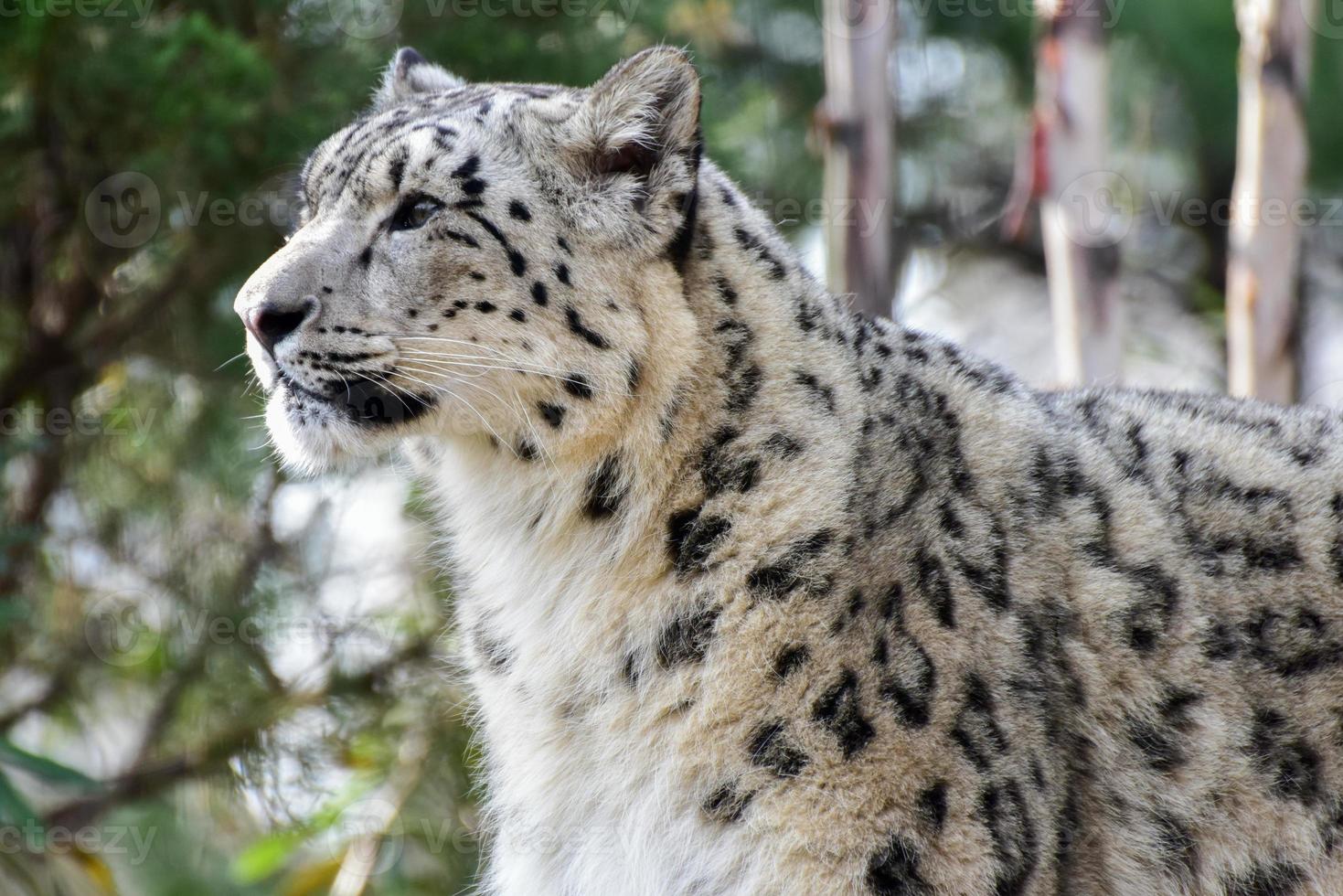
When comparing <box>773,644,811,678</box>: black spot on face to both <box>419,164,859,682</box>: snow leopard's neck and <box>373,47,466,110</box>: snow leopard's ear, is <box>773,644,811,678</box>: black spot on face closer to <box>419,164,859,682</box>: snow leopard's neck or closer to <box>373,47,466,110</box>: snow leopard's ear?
<box>419,164,859,682</box>: snow leopard's neck

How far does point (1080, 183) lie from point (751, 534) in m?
4.35

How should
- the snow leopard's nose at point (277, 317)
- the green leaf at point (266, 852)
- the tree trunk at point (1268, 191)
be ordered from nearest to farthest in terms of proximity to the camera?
the snow leopard's nose at point (277, 317)
the tree trunk at point (1268, 191)
the green leaf at point (266, 852)

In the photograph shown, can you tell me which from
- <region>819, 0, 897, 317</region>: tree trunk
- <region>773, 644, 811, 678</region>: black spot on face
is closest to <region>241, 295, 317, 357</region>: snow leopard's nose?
<region>773, 644, 811, 678</region>: black spot on face

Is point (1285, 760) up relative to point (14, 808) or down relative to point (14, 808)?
up

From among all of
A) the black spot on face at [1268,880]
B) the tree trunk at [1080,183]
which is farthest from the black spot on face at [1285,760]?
the tree trunk at [1080,183]

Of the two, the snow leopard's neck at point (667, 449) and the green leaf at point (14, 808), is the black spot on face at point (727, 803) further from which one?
the green leaf at point (14, 808)

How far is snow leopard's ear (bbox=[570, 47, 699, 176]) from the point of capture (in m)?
4.04

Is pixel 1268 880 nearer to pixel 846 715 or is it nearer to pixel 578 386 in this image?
pixel 846 715

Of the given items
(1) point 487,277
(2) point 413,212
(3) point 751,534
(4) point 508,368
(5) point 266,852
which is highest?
(2) point 413,212

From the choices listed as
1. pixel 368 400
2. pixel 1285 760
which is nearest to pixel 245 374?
pixel 368 400

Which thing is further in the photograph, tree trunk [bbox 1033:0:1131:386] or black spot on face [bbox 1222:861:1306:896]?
tree trunk [bbox 1033:0:1131:386]

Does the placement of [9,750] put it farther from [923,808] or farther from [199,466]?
[923,808]

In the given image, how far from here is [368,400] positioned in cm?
402

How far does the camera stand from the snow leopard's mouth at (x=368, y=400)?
156 inches
